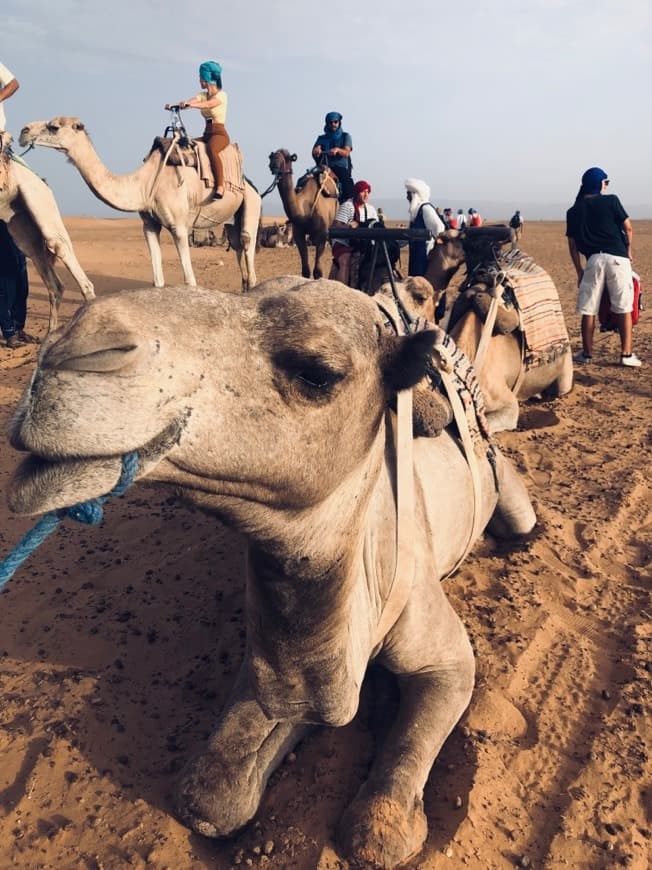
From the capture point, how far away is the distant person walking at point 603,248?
23.1 ft

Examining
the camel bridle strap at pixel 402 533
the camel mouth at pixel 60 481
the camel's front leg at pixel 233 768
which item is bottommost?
the camel's front leg at pixel 233 768

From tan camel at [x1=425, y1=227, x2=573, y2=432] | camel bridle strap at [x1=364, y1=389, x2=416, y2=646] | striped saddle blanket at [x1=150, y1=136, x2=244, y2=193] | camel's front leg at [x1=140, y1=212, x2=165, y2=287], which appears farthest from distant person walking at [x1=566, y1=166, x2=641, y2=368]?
camel bridle strap at [x1=364, y1=389, x2=416, y2=646]

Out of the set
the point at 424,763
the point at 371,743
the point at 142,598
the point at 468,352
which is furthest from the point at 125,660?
the point at 468,352

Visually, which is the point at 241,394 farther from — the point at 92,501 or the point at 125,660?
the point at 125,660

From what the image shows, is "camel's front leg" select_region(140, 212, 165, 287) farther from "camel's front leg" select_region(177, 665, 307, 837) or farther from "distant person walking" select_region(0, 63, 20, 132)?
"camel's front leg" select_region(177, 665, 307, 837)

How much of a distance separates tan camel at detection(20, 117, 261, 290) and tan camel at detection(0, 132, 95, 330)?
0.66 metres

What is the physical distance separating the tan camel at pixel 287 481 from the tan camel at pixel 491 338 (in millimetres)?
2270

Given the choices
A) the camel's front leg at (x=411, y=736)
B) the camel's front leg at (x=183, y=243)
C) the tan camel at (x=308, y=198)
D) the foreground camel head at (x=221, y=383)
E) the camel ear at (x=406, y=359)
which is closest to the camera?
the foreground camel head at (x=221, y=383)

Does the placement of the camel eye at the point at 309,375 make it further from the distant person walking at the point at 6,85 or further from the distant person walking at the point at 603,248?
the distant person walking at the point at 6,85

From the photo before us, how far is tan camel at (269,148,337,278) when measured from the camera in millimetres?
10961

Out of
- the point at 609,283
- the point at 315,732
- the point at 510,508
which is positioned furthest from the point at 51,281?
the point at 315,732

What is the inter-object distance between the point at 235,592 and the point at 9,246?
7.06 metres

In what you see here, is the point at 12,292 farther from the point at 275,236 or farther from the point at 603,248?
the point at 275,236

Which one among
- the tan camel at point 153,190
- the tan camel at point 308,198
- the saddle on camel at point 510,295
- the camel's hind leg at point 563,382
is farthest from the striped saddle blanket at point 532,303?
the tan camel at point 308,198
